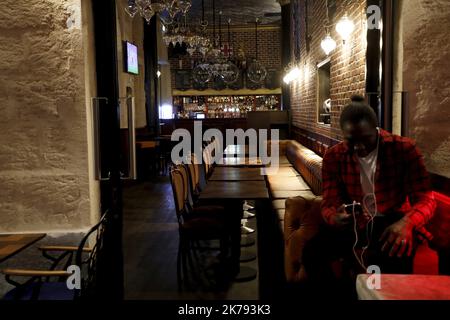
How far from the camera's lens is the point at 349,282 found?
269 centimetres

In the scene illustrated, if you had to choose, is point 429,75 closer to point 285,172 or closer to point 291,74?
point 285,172

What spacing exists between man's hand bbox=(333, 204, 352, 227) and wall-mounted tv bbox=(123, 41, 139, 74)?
7.46 meters

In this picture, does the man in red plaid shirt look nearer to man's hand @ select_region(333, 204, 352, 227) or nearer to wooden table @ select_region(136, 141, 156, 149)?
man's hand @ select_region(333, 204, 352, 227)

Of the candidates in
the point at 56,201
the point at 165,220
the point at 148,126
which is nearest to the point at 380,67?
the point at 56,201

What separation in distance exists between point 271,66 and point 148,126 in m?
6.19

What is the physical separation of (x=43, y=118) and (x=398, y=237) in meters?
2.74

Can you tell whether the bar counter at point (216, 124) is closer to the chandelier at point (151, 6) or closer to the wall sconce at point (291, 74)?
the wall sconce at point (291, 74)

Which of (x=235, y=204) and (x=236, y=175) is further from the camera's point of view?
(x=236, y=175)

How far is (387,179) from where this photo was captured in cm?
245

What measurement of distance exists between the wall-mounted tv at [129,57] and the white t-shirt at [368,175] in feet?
24.0

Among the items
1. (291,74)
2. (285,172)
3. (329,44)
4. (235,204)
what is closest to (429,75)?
(235,204)

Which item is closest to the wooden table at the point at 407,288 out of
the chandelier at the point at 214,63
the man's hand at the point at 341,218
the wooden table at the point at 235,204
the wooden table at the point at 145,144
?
the man's hand at the point at 341,218

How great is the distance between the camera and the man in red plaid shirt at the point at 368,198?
2297 mm
